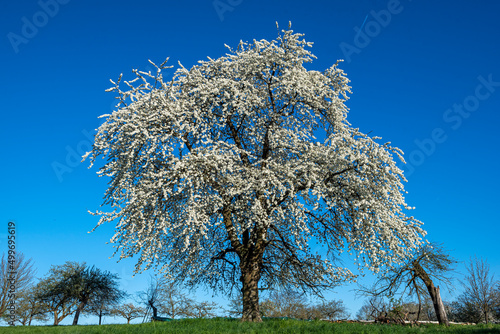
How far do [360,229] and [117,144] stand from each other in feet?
37.0

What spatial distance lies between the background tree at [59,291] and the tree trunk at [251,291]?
100.0 feet

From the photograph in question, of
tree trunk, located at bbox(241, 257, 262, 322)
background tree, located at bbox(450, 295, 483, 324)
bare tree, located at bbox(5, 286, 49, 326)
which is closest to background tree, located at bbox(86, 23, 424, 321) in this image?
tree trunk, located at bbox(241, 257, 262, 322)

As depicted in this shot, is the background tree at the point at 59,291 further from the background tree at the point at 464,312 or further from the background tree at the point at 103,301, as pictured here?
Answer: the background tree at the point at 464,312

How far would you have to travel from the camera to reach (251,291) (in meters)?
17.9

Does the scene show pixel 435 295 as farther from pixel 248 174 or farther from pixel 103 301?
pixel 103 301

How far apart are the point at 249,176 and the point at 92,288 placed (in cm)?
3273

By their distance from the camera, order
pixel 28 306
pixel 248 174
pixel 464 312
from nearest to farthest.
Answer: pixel 248 174 → pixel 464 312 → pixel 28 306

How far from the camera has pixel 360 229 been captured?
1678 centimetres

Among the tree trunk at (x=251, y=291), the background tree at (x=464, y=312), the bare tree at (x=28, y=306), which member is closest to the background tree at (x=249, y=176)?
the tree trunk at (x=251, y=291)

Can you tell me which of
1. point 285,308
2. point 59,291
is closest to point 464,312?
point 285,308

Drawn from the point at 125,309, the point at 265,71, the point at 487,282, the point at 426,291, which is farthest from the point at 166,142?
the point at 125,309

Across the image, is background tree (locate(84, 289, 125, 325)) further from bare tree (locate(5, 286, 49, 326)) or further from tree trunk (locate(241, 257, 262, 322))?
tree trunk (locate(241, 257, 262, 322))

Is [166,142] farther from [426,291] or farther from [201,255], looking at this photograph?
[426,291]

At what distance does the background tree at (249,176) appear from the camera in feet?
53.5
